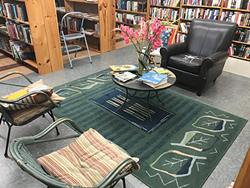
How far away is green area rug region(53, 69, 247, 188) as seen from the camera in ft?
5.84

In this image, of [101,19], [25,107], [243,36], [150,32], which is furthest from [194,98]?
[101,19]

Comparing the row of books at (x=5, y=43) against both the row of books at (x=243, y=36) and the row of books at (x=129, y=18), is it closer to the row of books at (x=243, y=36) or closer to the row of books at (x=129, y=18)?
the row of books at (x=129, y=18)

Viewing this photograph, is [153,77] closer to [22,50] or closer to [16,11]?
[22,50]

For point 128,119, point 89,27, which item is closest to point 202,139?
point 128,119

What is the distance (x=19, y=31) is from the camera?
3639 millimetres

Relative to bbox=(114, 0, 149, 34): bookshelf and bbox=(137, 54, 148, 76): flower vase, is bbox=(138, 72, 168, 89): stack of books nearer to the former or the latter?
bbox=(137, 54, 148, 76): flower vase

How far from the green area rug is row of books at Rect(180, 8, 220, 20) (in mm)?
2588

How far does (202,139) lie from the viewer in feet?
7.14

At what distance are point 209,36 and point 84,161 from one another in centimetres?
302

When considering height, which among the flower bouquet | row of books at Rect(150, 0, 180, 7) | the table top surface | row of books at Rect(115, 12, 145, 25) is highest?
row of books at Rect(150, 0, 180, 7)

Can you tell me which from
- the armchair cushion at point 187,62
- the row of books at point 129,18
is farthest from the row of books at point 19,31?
the row of books at point 129,18

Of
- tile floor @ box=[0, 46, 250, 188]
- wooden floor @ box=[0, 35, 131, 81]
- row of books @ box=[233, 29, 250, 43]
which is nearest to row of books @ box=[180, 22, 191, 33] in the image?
row of books @ box=[233, 29, 250, 43]

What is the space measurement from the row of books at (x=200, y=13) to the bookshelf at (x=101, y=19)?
1817 mm

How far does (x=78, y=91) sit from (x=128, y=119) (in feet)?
3.42
